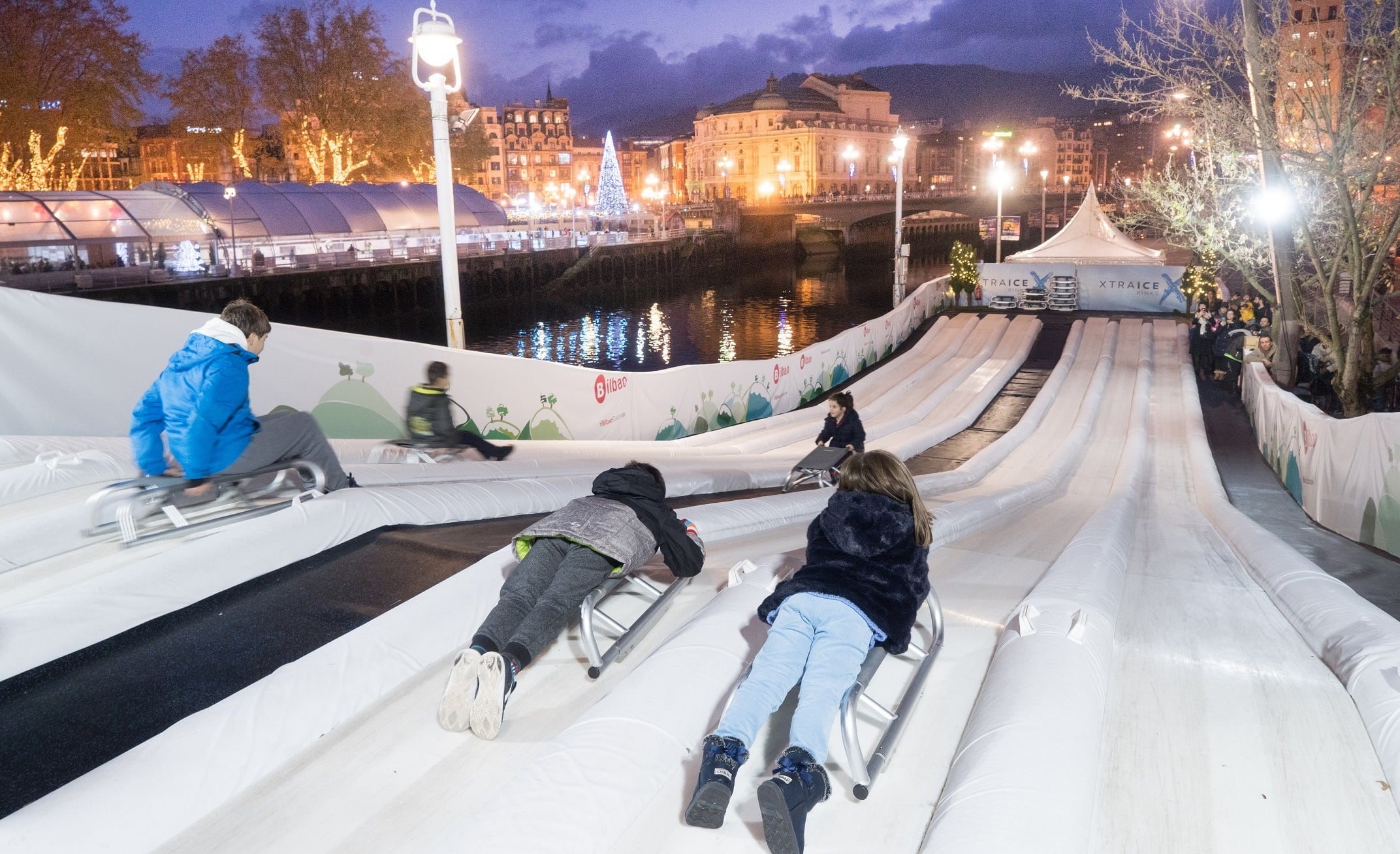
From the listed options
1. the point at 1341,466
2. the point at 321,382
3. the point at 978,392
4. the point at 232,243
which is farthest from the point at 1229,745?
the point at 232,243

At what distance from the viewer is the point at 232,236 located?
33.7m

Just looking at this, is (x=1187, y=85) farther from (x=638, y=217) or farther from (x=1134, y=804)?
(x=638, y=217)

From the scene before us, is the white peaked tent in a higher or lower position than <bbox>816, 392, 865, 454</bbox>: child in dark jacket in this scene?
higher

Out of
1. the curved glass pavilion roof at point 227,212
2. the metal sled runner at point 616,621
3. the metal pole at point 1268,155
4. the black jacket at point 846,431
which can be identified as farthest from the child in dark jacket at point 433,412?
the curved glass pavilion roof at point 227,212

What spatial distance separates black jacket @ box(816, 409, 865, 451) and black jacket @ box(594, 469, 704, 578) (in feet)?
18.6

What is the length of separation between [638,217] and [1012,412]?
47.4 meters

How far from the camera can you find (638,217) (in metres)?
59.9

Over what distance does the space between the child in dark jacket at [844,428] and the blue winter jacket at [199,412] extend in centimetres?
606

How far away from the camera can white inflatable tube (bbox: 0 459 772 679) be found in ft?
12.0

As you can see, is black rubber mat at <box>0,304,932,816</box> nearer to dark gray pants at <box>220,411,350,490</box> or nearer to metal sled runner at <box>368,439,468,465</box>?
dark gray pants at <box>220,411,350,490</box>

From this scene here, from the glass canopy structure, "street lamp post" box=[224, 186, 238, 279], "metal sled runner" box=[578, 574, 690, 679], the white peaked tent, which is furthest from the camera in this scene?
"street lamp post" box=[224, 186, 238, 279]

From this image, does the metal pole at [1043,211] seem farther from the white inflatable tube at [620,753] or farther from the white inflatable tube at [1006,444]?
the white inflatable tube at [620,753]

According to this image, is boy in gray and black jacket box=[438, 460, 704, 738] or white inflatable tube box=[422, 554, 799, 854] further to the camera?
boy in gray and black jacket box=[438, 460, 704, 738]

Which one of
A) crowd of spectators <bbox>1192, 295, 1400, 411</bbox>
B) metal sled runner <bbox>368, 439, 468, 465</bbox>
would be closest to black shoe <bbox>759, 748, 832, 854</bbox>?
metal sled runner <bbox>368, 439, 468, 465</bbox>
